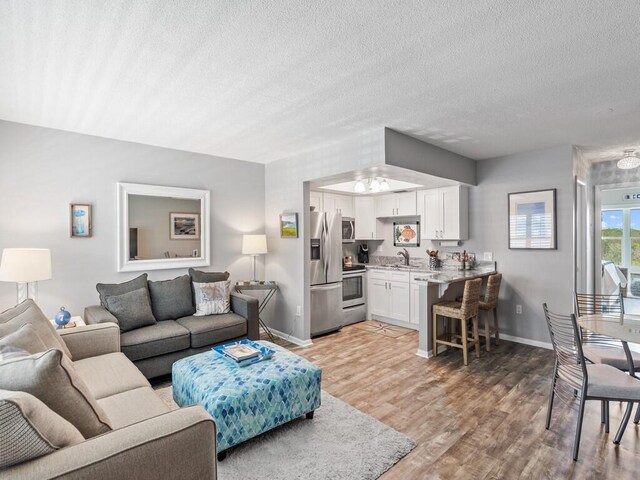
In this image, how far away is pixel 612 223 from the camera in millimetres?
5480

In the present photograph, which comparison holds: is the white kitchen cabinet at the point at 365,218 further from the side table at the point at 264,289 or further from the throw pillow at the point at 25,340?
the throw pillow at the point at 25,340

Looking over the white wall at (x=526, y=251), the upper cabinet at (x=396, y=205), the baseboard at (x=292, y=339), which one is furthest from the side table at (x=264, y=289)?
→ the white wall at (x=526, y=251)

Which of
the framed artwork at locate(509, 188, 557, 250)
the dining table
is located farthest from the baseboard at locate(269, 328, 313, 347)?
the framed artwork at locate(509, 188, 557, 250)

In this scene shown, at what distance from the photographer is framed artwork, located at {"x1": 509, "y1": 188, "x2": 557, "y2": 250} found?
13.5 ft

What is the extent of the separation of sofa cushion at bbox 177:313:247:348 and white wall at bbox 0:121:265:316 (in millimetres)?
942

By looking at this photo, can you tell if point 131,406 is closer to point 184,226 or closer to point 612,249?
point 184,226

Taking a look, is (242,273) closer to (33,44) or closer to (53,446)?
(33,44)

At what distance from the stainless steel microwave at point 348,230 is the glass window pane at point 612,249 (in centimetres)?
408

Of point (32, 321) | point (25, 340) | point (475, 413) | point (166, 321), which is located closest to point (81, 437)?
point (25, 340)

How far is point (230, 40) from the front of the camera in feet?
6.26

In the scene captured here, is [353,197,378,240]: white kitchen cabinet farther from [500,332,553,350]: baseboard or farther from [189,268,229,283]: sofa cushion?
[189,268,229,283]: sofa cushion

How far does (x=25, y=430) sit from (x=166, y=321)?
2657 mm

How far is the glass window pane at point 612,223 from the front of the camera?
17.9 ft

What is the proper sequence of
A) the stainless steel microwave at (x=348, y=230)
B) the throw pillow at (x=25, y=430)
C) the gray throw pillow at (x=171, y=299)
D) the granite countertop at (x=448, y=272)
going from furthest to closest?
1. the stainless steel microwave at (x=348, y=230)
2. the granite countertop at (x=448, y=272)
3. the gray throw pillow at (x=171, y=299)
4. the throw pillow at (x=25, y=430)
